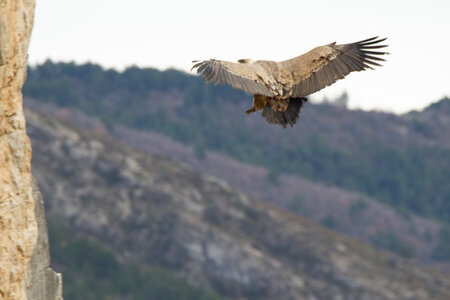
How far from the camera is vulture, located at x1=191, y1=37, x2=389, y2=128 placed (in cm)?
1165

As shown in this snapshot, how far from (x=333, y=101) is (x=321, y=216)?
2389 inches

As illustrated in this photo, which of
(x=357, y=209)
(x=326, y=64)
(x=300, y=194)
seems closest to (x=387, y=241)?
(x=357, y=209)

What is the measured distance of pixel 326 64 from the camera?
42.1 ft

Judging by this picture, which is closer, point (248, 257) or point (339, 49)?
point (339, 49)

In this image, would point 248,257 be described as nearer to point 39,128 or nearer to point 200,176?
point 200,176

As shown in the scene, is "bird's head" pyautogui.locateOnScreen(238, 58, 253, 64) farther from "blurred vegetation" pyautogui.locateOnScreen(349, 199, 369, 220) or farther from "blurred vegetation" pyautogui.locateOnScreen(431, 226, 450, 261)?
"blurred vegetation" pyautogui.locateOnScreen(349, 199, 369, 220)

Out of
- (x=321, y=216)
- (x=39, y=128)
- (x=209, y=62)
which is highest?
(x=209, y=62)

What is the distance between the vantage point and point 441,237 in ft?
431

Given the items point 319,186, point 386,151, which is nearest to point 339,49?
point 319,186

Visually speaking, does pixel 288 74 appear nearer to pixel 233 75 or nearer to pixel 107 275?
pixel 233 75

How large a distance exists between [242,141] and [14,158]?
6284 inches

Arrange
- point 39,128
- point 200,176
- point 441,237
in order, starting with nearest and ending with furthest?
point 39,128 < point 200,176 < point 441,237

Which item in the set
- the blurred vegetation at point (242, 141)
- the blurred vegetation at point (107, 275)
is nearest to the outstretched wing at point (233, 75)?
the blurred vegetation at point (107, 275)

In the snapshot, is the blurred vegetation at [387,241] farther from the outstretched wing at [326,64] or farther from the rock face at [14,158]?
the rock face at [14,158]
